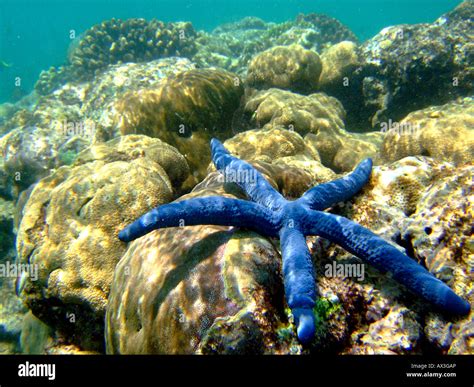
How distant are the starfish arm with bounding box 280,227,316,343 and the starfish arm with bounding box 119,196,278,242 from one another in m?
0.36

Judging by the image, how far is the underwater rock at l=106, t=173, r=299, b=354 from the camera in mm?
2018

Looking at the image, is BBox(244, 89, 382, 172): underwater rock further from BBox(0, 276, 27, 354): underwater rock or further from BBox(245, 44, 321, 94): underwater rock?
BBox(0, 276, 27, 354): underwater rock

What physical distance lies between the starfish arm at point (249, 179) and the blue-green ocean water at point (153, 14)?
53.9 meters

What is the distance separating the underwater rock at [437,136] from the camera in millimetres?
4547

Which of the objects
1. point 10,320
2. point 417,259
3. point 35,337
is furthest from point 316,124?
point 10,320

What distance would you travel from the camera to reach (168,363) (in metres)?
2.13

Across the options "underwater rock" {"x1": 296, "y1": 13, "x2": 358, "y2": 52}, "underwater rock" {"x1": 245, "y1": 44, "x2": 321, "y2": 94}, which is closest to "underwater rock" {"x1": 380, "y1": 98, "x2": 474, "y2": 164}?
"underwater rock" {"x1": 245, "y1": 44, "x2": 321, "y2": 94}

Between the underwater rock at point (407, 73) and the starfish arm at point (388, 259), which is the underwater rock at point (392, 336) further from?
the underwater rock at point (407, 73)

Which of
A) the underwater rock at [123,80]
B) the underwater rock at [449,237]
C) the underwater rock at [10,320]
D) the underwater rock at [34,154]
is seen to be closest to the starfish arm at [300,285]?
the underwater rock at [449,237]

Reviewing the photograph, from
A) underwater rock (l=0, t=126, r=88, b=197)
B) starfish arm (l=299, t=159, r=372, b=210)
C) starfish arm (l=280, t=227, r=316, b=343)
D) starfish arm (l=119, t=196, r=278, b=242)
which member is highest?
underwater rock (l=0, t=126, r=88, b=197)

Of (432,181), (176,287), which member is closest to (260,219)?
(176,287)

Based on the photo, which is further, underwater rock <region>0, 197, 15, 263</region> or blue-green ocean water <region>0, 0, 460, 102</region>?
blue-green ocean water <region>0, 0, 460, 102</region>

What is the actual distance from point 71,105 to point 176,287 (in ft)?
35.9

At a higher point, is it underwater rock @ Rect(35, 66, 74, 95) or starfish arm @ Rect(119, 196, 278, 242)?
underwater rock @ Rect(35, 66, 74, 95)
